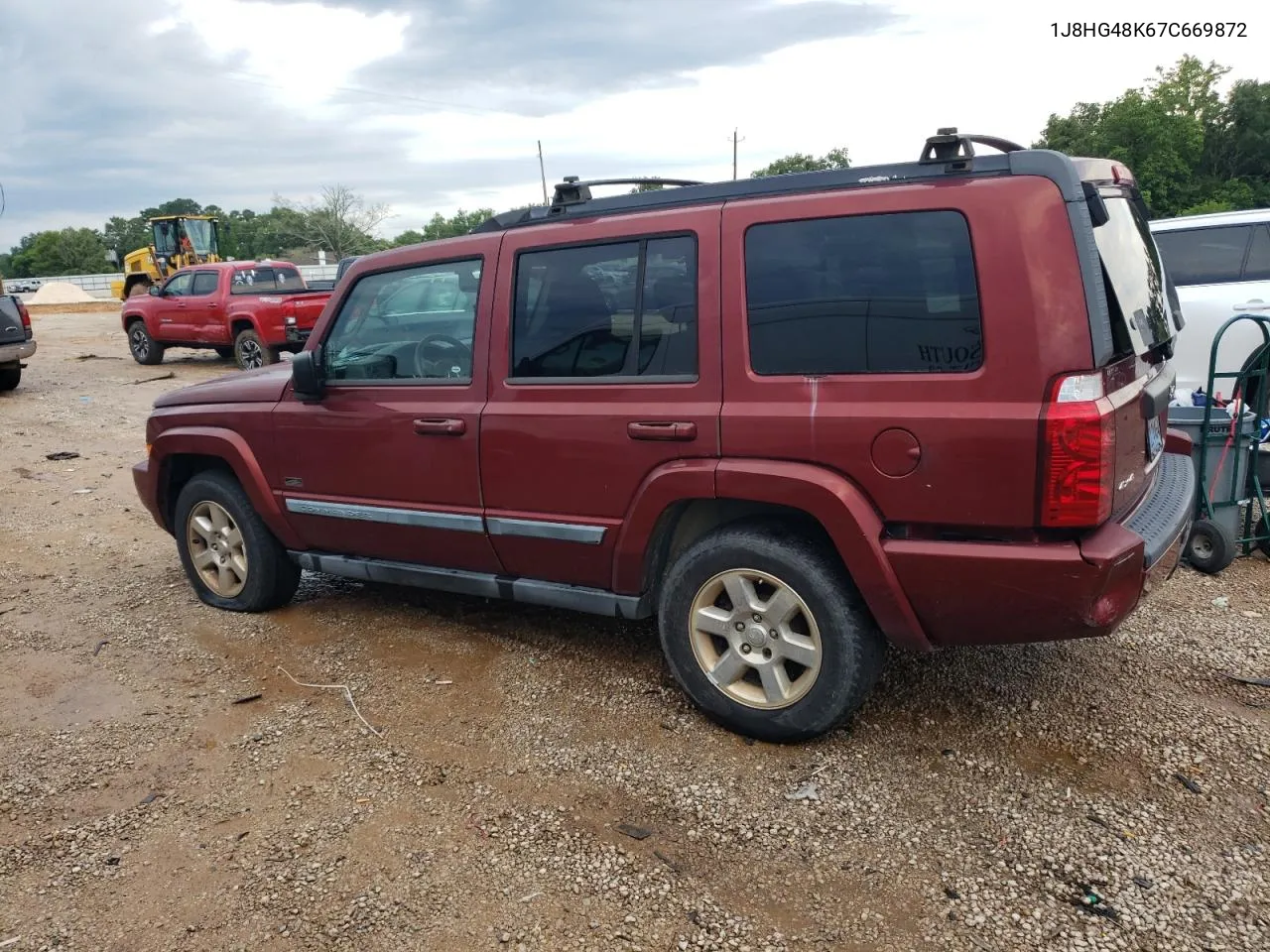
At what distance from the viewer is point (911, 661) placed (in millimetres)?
3855

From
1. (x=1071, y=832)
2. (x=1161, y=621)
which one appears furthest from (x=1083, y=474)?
(x=1161, y=621)

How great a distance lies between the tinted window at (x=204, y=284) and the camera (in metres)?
15.4

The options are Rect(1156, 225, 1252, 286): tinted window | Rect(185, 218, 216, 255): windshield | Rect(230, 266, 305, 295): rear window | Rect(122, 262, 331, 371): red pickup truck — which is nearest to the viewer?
Rect(1156, 225, 1252, 286): tinted window

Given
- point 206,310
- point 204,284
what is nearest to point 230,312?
point 206,310

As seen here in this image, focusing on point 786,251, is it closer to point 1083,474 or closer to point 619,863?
point 1083,474

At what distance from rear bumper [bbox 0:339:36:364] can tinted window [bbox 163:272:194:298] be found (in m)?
3.29

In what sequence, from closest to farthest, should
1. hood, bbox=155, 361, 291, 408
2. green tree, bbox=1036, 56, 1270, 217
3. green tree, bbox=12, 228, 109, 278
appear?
hood, bbox=155, 361, 291, 408 < green tree, bbox=1036, 56, 1270, 217 < green tree, bbox=12, 228, 109, 278

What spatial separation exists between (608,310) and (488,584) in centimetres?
129

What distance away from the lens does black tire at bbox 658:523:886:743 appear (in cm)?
302

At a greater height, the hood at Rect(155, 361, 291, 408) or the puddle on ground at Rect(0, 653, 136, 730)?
the hood at Rect(155, 361, 291, 408)

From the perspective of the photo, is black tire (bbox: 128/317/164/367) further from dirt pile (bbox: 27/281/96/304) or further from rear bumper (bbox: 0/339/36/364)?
dirt pile (bbox: 27/281/96/304)

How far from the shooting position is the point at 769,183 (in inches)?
125

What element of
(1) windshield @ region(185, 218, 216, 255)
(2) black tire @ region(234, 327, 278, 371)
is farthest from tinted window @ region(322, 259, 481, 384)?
(1) windshield @ region(185, 218, 216, 255)

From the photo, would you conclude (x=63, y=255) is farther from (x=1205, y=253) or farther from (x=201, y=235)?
(x=1205, y=253)
